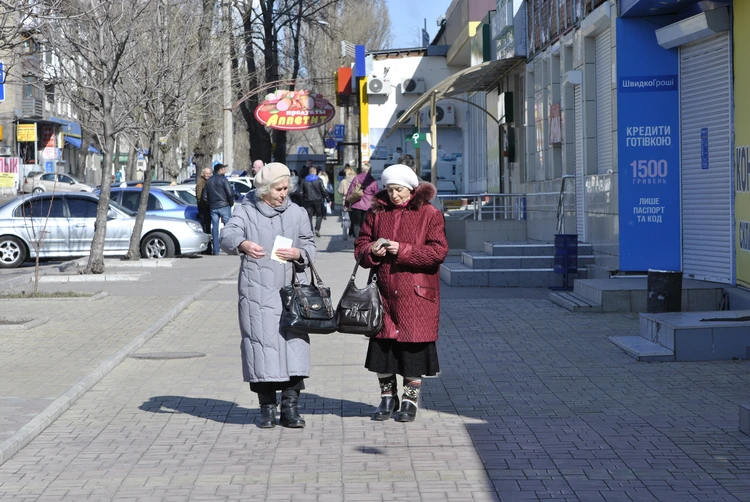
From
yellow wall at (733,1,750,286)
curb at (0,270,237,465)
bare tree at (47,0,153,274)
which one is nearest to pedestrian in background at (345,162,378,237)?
bare tree at (47,0,153,274)

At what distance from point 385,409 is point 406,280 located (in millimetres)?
843

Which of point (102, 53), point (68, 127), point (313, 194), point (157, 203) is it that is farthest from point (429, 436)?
point (68, 127)

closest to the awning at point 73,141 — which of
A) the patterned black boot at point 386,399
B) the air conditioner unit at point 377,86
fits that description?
the air conditioner unit at point 377,86

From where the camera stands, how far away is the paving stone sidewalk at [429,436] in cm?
597

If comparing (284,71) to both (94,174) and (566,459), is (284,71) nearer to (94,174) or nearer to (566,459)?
→ (566,459)

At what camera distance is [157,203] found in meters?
24.9

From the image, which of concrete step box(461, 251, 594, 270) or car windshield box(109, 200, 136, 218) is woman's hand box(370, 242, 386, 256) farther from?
car windshield box(109, 200, 136, 218)

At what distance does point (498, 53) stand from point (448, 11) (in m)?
15.8

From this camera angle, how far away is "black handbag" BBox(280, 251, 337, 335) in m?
7.25

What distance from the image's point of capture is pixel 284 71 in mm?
46250

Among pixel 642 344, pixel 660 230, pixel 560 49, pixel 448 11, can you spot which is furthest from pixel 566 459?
pixel 448 11

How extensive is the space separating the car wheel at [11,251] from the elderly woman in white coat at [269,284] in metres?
15.2

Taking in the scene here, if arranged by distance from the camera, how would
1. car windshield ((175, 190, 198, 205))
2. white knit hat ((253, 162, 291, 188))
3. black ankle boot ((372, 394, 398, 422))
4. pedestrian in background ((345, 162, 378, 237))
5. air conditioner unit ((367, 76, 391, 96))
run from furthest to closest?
air conditioner unit ((367, 76, 391, 96)), car windshield ((175, 190, 198, 205)), pedestrian in background ((345, 162, 378, 237)), black ankle boot ((372, 394, 398, 422)), white knit hat ((253, 162, 291, 188))

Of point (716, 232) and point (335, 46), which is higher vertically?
point (335, 46)
